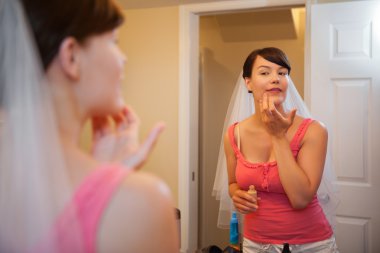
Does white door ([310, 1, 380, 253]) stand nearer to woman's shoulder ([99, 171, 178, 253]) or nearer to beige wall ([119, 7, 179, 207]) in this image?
beige wall ([119, 7, 179, 207])

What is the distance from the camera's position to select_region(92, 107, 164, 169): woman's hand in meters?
0.62

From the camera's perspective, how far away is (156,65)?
2.52 m

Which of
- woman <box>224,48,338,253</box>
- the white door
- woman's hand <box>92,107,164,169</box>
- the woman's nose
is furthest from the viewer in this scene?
the white door

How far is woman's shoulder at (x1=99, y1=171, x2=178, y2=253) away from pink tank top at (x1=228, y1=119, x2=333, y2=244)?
2.80 ft

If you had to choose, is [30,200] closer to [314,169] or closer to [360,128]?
[314,169]

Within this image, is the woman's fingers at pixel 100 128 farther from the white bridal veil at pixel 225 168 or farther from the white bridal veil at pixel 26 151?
the white bridal veil at pixel 225 168

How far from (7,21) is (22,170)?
0.23 meters

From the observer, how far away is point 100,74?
1.80ft

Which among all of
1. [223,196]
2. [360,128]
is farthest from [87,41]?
[360,128]

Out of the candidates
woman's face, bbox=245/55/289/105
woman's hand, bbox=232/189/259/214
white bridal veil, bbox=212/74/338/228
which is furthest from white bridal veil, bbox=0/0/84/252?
white bridal veil, bbox=212/74/338/228

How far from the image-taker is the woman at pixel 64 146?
19.8 inches

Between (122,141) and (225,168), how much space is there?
4.04 ft

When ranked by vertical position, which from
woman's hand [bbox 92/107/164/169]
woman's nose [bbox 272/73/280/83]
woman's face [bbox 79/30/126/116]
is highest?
woman's nose [bbox 272/73/280/83]

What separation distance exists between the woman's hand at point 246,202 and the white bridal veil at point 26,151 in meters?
0.90
